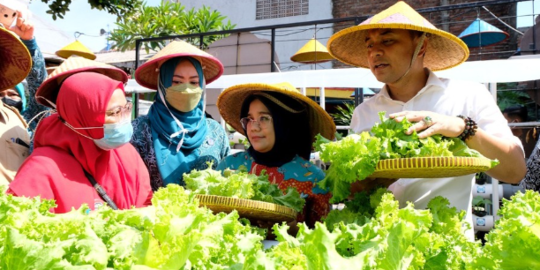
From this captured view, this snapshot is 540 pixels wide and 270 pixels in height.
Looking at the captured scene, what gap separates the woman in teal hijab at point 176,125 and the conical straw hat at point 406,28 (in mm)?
870

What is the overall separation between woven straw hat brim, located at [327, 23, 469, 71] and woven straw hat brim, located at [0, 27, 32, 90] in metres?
1.64

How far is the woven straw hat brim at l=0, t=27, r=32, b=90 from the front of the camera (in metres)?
2.53

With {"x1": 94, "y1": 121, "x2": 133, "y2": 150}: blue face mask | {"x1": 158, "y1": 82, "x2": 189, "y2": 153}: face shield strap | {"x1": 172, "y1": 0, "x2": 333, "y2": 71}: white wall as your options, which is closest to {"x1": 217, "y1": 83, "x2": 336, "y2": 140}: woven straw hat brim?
{"x1": 158, "y1": 82, "x2": 189, "y2": 153}: face shield strap

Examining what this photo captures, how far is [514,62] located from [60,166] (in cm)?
473

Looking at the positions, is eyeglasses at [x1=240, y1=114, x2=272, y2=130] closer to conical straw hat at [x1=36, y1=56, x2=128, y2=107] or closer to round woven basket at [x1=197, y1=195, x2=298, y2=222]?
round woven basket at [x1=197, y1=195, x2=298, y2=222]

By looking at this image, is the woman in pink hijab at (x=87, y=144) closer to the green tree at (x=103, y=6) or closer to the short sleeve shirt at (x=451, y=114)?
the short sleeve shirt at (x=451, y=114)

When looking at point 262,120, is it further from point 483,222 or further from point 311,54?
point 311,54

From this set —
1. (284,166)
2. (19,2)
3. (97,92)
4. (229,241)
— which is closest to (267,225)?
(284,166)

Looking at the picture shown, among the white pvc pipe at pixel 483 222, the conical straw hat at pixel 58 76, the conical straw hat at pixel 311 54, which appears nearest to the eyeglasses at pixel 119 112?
the conical straw hat at pixel 58 76

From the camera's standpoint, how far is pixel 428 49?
283cm

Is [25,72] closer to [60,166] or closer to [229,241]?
[60,166]

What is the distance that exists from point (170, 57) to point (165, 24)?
12.9 m

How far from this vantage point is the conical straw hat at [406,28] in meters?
2.38

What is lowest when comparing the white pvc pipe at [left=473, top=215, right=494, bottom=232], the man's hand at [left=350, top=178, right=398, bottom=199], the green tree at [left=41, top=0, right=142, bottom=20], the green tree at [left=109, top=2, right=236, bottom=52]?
the white pvc pipe at [left=473, top=215, right=494, bottom=232]
